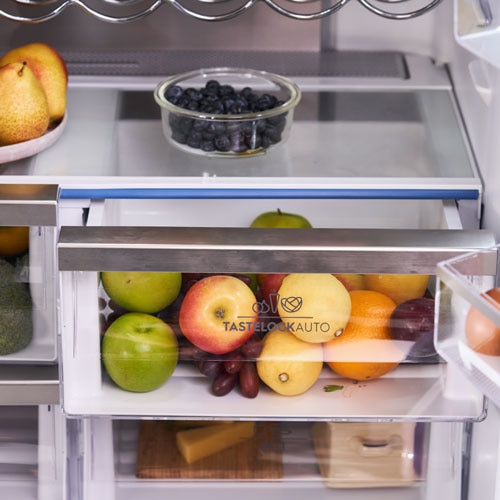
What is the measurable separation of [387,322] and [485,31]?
1.21 feet

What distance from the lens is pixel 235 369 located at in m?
1.26

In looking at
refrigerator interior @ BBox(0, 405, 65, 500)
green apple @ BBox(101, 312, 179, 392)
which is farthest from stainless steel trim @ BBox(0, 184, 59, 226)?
refrigerator interior @ BBox(0, 405, 65, 500)

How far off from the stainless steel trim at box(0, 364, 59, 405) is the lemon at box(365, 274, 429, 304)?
1.44ft

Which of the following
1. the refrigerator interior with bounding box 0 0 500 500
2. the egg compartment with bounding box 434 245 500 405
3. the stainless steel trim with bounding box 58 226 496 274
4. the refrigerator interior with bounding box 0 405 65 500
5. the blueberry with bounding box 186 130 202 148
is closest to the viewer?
the egg compartment with bounding box 434 245 500 405

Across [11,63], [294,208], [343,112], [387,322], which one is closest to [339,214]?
[294,208]

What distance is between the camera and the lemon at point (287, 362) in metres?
1.24

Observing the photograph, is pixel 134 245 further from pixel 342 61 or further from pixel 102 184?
pixel 342 61

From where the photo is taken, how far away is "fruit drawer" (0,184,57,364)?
4.21 feet

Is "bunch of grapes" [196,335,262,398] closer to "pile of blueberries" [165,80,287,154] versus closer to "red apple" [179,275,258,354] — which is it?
"red apple" [179,275,258,354]

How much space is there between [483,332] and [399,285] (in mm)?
251

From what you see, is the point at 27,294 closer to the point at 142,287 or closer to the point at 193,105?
the point at 142,287

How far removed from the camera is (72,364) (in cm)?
125

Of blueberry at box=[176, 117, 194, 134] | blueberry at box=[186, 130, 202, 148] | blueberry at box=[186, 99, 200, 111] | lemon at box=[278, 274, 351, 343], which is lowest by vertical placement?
lemon at box=[278, 274, 351, 343]

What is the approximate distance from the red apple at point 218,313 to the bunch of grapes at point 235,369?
0.02m
